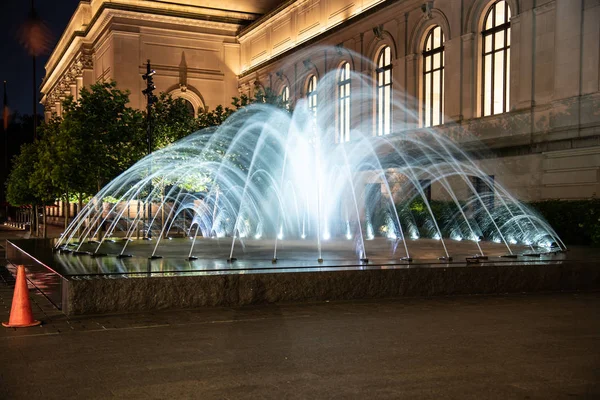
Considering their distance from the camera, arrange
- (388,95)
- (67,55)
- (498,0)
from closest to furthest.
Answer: (498,0) < (388,95) < (67,55)

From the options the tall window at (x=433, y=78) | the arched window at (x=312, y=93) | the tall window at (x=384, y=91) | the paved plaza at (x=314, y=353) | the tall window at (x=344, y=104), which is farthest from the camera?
the arched window at (x=312, y=93)

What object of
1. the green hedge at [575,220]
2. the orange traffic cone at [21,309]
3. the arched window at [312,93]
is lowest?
the orange traffic cone at [21,309]

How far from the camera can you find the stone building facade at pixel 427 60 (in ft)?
77.9

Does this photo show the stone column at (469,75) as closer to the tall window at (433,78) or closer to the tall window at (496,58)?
the tall window at (496,58)

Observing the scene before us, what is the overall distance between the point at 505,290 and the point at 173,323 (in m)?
5.94

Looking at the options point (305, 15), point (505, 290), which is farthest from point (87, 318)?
point (305, 15)

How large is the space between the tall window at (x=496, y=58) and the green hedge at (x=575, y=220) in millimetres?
8156

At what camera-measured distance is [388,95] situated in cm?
3562

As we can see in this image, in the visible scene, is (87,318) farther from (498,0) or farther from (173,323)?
(498,0)

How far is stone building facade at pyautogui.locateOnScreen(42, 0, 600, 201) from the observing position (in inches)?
935

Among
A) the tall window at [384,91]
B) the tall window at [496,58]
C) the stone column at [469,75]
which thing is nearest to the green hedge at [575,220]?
the tall window at [496,58]

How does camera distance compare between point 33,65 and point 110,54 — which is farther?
point 110,54

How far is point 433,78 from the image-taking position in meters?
32.4

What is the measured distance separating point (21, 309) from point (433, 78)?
26589 mm
